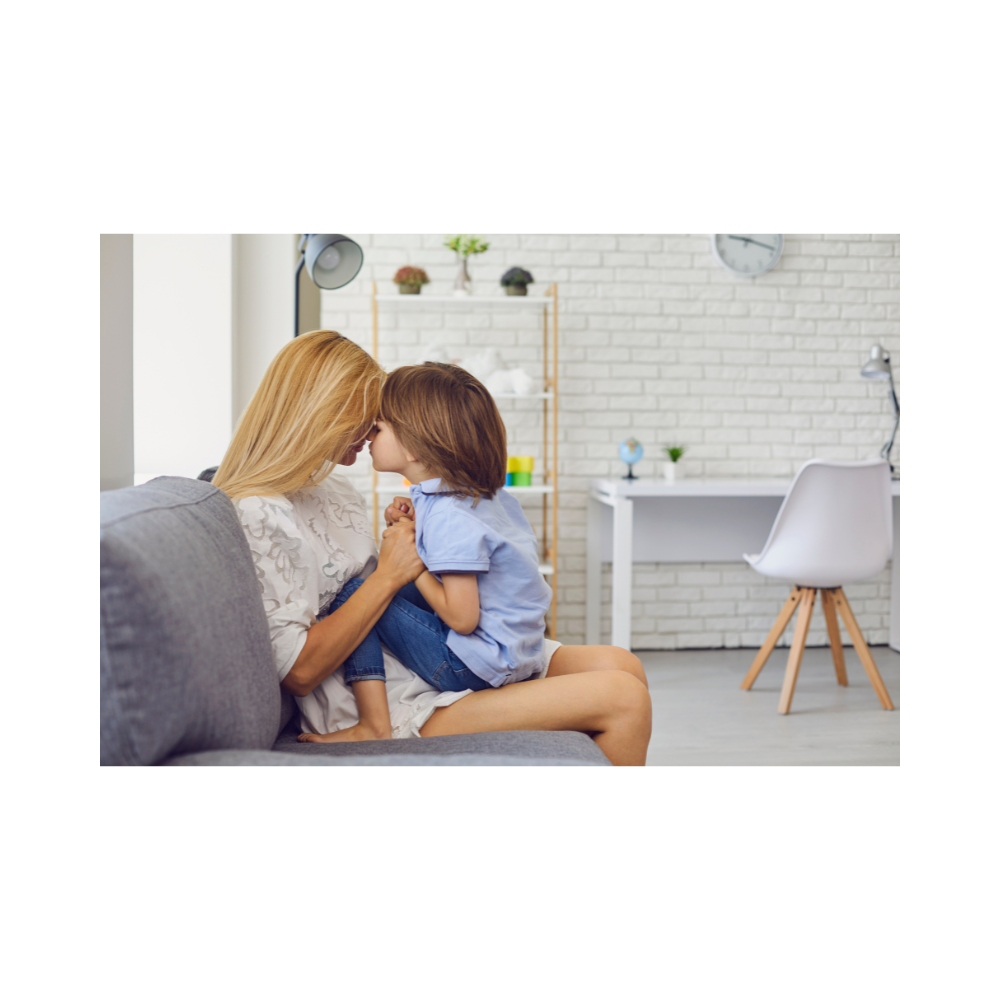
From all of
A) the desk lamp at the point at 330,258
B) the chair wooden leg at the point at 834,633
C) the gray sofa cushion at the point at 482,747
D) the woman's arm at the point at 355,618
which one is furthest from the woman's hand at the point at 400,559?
the chair wooden leg at the point at 834,633

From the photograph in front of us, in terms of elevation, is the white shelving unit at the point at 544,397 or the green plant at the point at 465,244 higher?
the green plant at the point at 465,244

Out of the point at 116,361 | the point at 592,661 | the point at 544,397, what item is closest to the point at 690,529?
the point at 544,397

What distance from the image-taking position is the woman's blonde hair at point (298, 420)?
3.63 feet

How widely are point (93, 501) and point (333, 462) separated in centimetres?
41

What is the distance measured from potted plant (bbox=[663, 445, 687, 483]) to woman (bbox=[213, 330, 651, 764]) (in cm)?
211

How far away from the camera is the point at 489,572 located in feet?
3.76

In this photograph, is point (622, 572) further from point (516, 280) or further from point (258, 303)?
point (258, 303)

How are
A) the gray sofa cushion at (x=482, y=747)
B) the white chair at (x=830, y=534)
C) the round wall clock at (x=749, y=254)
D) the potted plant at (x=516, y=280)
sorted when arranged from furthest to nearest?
the round wall clock at (x=749, y=254)
the potted plant at (x=516, y=280)
the white chair at (x=830, y=534)
the gray sofa cushion at (x=482, y=747)

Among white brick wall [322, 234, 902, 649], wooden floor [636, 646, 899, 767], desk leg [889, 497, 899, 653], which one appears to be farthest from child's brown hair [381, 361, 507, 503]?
desk leg [889, 497, 899, 653]

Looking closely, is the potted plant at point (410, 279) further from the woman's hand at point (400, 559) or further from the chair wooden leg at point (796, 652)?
the woman's hand at point (400, 559)

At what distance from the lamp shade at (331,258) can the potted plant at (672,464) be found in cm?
182

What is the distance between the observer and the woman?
1063mm
